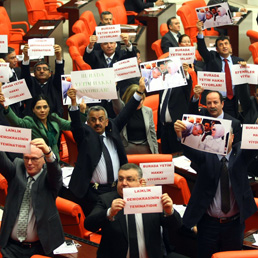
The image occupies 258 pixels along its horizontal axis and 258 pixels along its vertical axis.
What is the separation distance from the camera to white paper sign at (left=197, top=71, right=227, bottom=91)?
6352 mm

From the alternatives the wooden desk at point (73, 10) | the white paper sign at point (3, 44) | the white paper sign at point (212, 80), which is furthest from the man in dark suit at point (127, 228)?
the wooden desk at point (73, 10)

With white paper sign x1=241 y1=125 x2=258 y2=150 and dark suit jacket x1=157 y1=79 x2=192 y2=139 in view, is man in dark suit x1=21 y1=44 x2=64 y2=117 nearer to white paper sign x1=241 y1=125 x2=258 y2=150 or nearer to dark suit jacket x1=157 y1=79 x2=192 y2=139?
dark suit jacket x1=157 y1=79 x2=192 y2=139

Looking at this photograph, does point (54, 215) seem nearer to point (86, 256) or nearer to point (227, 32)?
point (86, 256)

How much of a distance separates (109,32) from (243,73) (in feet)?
A: 5.02

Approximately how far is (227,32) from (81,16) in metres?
2.38

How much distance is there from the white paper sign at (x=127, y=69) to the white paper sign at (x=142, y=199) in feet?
7.78

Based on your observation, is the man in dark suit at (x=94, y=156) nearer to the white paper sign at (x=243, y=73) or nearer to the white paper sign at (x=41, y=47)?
the white paper sign at (x=41, y=47)

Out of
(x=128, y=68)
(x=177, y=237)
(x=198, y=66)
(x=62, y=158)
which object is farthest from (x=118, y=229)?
(x=198, y=66)

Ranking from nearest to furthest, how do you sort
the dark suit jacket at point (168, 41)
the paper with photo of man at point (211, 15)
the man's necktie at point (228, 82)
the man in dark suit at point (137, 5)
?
the man's necktie at point (228, 82) < the paper with photo of man at point (211, 15) < the dark suit jacket at point (168, 41) < the man in dark suit at point (137, 5)

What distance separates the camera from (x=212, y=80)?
6.41 m

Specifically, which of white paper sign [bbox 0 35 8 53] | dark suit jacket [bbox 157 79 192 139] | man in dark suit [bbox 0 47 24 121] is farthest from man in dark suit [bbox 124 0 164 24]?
white paper sign [bbox 0 35 8 53]

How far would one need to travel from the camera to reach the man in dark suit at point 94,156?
552 centimetres

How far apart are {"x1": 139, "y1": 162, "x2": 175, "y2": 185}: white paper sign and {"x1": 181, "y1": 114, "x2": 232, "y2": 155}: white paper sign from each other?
1.48ft

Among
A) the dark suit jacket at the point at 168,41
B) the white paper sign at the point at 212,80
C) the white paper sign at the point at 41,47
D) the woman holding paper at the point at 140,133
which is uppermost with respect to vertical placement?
the white paper sign at the point at 41,47
